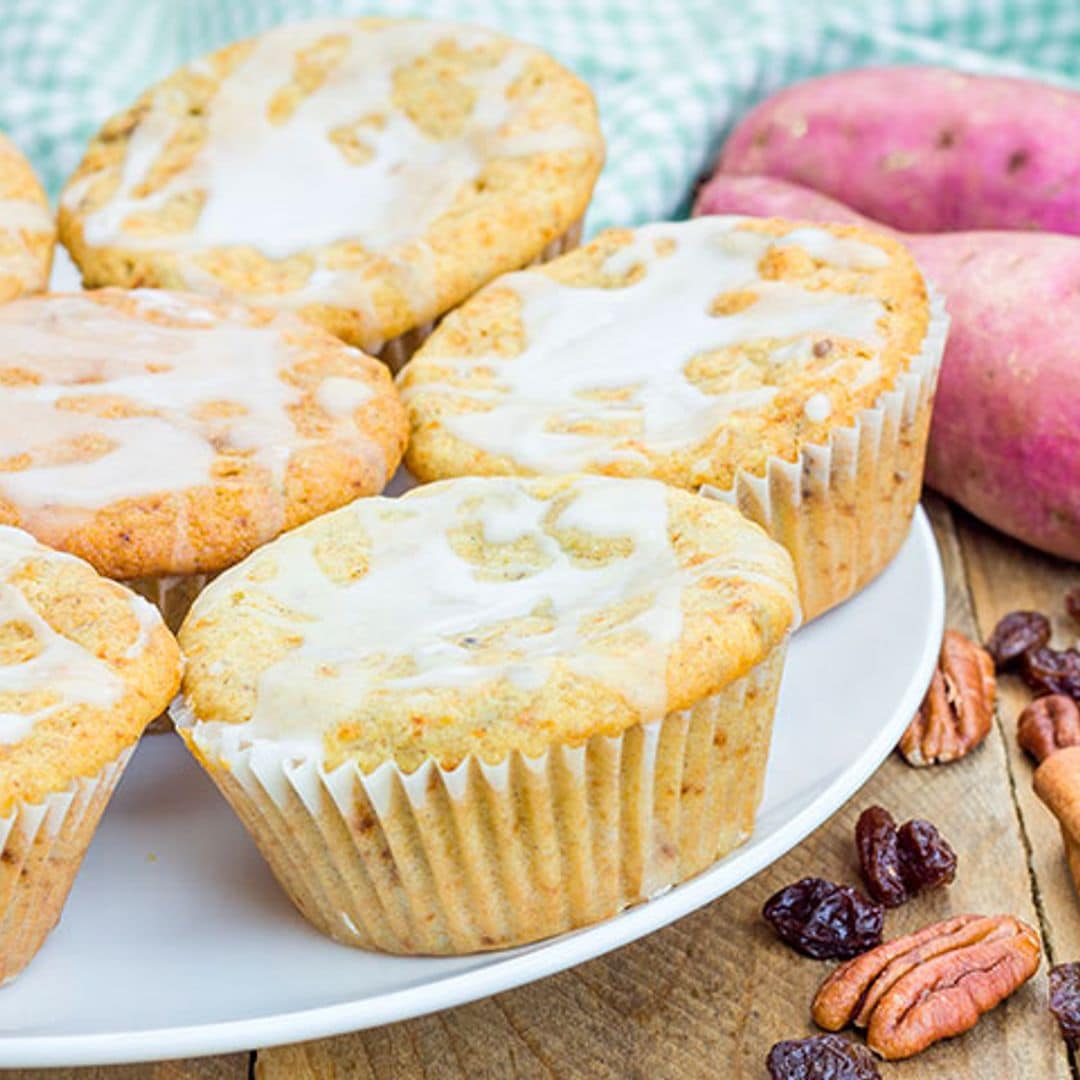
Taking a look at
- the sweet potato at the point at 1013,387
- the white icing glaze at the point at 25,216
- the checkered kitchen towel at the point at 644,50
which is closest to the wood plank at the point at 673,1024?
the sweet potato at the point at 1013,387

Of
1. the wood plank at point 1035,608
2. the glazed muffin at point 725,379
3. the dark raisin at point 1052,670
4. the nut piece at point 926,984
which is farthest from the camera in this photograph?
the dark raisin at point 1052,670

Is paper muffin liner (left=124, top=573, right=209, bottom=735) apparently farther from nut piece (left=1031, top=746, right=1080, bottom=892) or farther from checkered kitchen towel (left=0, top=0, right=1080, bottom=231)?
checkered kitchen towel (left=0, top=0, right=1080, bottom=231)

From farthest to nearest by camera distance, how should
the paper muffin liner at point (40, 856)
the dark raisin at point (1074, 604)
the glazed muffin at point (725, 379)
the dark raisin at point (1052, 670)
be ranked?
1. the dark raisin at point (1074, 604)
2. the dark raisin at point (1052, 670)
3. the glazed muffin at point (725, 379)
4. the paper muffin liner at point (40, 856)

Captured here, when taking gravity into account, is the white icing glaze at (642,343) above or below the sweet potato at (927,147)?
above

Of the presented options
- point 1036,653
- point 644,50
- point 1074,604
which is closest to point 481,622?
point 1036,653

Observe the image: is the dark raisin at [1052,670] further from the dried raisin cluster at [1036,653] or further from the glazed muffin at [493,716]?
the glazed muffin at [493,716]

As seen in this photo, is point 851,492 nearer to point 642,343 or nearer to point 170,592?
point 642,343
